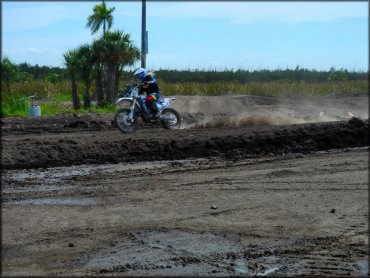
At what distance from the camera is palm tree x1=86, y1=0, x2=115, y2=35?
29.7m

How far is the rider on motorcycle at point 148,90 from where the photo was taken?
2044cm

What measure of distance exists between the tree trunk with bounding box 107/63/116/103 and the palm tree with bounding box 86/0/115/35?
72.0 inches

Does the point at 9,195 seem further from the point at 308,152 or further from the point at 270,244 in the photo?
the point at 308,152

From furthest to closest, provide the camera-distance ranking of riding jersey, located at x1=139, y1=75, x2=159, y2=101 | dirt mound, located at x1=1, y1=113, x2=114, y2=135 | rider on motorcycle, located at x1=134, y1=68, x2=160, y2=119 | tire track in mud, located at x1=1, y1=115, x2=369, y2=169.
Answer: dirt mound, located at x1=1, y1=113, x2=114, y2=135 < riding jersey, located at x1=139, y1=75, x2=159, y2=101 < rider on motorcycle, located at x1=134, y1=68, x2=160, y2=119 < tire track in mud, located at x1=1, y1=115, x2=369, y2=169

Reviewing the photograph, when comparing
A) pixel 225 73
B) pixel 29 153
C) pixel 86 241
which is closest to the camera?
pixel 86 241

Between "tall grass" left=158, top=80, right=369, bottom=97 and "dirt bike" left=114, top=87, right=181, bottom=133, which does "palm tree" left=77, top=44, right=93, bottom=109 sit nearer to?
"tall grass" left=158, top=80, right=369, bottom=97

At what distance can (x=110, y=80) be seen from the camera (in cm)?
2894

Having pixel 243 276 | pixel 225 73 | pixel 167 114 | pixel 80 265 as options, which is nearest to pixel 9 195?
pixel 80 265

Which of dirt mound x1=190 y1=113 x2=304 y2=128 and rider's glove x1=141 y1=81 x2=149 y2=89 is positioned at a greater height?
rider's glove x1=141 y1=81 x2=149 y2=89

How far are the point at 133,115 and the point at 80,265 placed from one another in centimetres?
1215

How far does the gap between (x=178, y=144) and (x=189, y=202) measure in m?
6.27

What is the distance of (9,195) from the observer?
40.4 feet

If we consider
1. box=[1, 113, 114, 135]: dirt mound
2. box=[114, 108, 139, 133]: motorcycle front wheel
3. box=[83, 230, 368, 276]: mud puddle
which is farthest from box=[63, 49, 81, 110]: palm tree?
box=[83, 230, 368, 276]: mud puddle

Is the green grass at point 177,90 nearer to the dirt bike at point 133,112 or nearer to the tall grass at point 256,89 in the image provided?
the tall grass at point 256,89
